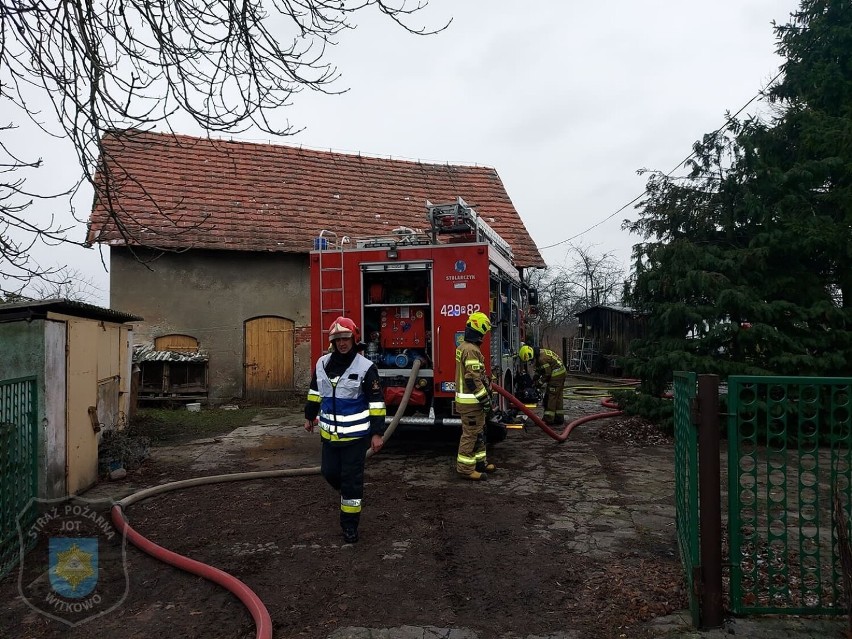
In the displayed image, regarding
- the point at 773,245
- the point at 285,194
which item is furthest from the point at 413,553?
the point at 285,194

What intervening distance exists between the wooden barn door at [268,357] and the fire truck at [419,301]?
6.30 m

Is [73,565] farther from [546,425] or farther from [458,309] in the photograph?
[546,425]

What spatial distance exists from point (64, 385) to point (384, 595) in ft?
13.3

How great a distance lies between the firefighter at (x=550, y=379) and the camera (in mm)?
10047

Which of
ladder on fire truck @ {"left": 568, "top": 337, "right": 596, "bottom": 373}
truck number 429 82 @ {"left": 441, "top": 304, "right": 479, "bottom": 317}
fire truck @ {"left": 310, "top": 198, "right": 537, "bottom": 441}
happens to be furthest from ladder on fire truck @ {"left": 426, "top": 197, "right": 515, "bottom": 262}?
ladder on fire truck @ {"left": 568, "top": 337, "right": 596, "bottom": 373}

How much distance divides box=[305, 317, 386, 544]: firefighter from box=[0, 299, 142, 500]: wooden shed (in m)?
2.31

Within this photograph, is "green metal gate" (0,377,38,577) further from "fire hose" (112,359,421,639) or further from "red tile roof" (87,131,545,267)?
"red tile roof" (87,131,545,267)

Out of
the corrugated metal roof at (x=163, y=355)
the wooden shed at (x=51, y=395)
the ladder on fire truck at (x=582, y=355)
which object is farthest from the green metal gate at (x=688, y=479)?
the ladder on fire truck at (x=582, y=355)

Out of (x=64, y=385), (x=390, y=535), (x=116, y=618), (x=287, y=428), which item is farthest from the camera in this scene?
(x=287, y=428)

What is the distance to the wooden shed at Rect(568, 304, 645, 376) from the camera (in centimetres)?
2016

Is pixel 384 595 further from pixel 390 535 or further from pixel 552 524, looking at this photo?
pixel 552 524

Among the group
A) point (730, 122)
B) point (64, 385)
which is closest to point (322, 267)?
point (64, 385)

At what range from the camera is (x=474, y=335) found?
268 inches

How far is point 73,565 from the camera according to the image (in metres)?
4.46
